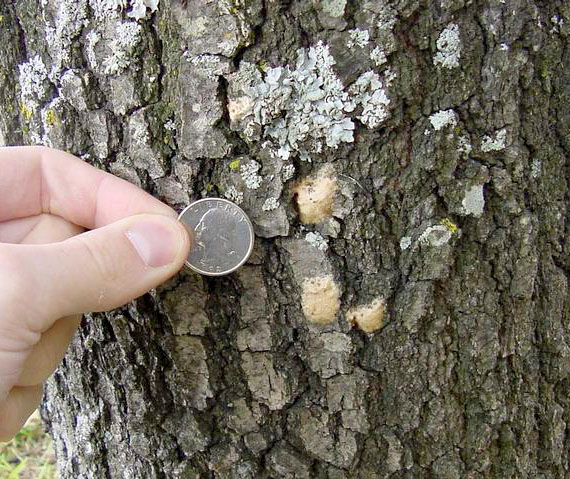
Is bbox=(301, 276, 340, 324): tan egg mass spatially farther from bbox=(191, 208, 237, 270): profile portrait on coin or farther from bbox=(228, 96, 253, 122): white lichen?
bbox=(228, 96, 253, 122): white lichen

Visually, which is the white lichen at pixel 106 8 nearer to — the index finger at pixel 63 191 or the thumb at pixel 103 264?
the index finger at pixel 63 191

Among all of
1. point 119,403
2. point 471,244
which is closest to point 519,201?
point 471,244

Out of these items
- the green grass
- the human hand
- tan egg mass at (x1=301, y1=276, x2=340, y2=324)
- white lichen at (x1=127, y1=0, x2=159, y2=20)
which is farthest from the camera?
the green grass

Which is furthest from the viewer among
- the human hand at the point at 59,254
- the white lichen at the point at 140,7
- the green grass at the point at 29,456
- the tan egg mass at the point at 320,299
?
the green grass at the point at 29,456

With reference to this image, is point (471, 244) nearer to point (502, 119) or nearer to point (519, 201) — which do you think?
point (519, 201)

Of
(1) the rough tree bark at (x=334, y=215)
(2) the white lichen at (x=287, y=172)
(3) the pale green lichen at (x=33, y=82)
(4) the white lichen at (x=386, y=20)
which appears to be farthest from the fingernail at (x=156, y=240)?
(4) the white lichen at (x=386, y=20)

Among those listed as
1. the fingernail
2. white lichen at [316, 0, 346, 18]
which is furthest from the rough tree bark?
the fingernail

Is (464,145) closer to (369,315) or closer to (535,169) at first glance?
(535,169)
